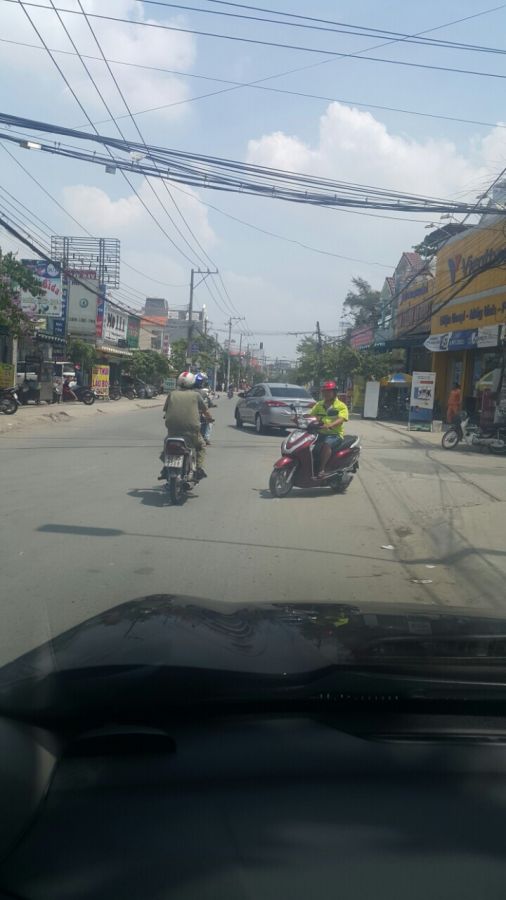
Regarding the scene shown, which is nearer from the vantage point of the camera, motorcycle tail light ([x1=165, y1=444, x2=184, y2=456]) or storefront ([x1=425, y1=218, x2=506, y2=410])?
motorcycle tail light ([x1=165, y1=444, x2=184, y2=456])

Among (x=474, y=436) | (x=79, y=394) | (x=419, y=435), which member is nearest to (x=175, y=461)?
(x=474, y=436)

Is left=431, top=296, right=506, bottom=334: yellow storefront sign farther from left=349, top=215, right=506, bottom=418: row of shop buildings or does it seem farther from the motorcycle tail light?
the motorcycle tail light

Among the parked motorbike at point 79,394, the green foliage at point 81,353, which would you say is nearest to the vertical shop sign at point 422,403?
the parked motorbike at point 79,394

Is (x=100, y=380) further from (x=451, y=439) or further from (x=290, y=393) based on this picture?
(x=451, y=439)

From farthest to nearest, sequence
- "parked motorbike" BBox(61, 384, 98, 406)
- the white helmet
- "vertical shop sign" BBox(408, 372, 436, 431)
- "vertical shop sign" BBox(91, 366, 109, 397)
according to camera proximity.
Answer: "vertical shop sign" BBox(91, 366, 109, 397)
"parked motorbike" BBox(61, 384, 98, 406)
"vertical shop sign" BBox(408, 372, 436, 431)
the white helmet

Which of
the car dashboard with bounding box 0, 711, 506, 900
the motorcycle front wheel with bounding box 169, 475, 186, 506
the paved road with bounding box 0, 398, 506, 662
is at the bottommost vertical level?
the paved road with bounding box 0, 398, 506, 662

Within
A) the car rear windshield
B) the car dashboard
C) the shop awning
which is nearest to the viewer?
the car dashboard

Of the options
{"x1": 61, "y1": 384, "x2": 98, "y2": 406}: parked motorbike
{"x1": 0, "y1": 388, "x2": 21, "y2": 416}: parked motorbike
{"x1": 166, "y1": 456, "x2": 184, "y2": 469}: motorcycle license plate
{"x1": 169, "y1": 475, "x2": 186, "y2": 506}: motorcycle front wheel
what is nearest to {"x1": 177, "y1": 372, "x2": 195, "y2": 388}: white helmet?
{"x1": 166, "y1": 456, "x2": 184, "y2": 469}: motorcycle license plate

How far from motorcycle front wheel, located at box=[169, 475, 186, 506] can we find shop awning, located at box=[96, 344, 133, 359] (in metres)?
35.2

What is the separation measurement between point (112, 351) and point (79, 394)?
13.8 m

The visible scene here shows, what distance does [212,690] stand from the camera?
2.49 meters

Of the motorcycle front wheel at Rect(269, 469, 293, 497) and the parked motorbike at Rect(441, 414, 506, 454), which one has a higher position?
the parked motorbike at Rect(441, 414, 506, 454)

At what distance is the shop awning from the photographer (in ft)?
149

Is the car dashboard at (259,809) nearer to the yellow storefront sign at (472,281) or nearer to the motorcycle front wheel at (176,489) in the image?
the motorcycle front wheel at (176,489)
